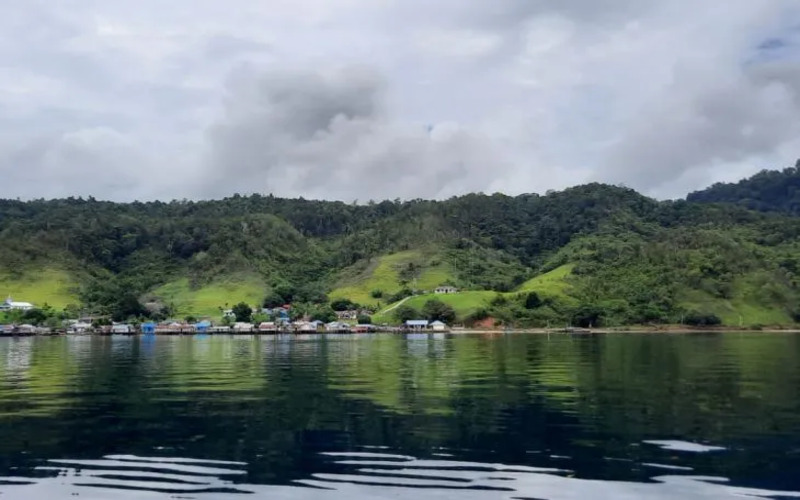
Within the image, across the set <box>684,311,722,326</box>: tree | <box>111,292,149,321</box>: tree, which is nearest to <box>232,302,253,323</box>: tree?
<box>111,292,149,321</box>: tree

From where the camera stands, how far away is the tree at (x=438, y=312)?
181 meters

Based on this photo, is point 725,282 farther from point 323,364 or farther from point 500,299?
point 323,364

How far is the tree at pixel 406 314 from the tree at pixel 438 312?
2.44m

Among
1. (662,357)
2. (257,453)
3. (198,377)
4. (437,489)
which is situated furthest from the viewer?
(662,357)

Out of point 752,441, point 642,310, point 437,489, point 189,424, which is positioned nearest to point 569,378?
point 752,441

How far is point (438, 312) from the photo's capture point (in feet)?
598

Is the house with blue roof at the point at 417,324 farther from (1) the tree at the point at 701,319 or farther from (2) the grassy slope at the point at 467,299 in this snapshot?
(1) the tree at the point at 701,319

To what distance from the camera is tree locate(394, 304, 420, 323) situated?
597 ft

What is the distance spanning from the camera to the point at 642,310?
17325 cm

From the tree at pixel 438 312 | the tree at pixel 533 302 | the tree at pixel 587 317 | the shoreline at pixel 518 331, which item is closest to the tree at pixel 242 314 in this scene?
the shoreline at pixel 518 331

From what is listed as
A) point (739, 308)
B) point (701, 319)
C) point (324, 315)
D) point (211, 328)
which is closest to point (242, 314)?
point (211, 328)

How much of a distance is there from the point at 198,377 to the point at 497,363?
24593 millimetres

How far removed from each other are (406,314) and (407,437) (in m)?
159

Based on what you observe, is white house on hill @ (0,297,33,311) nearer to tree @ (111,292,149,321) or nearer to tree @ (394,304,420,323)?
tree @ (111,292,149,321)
